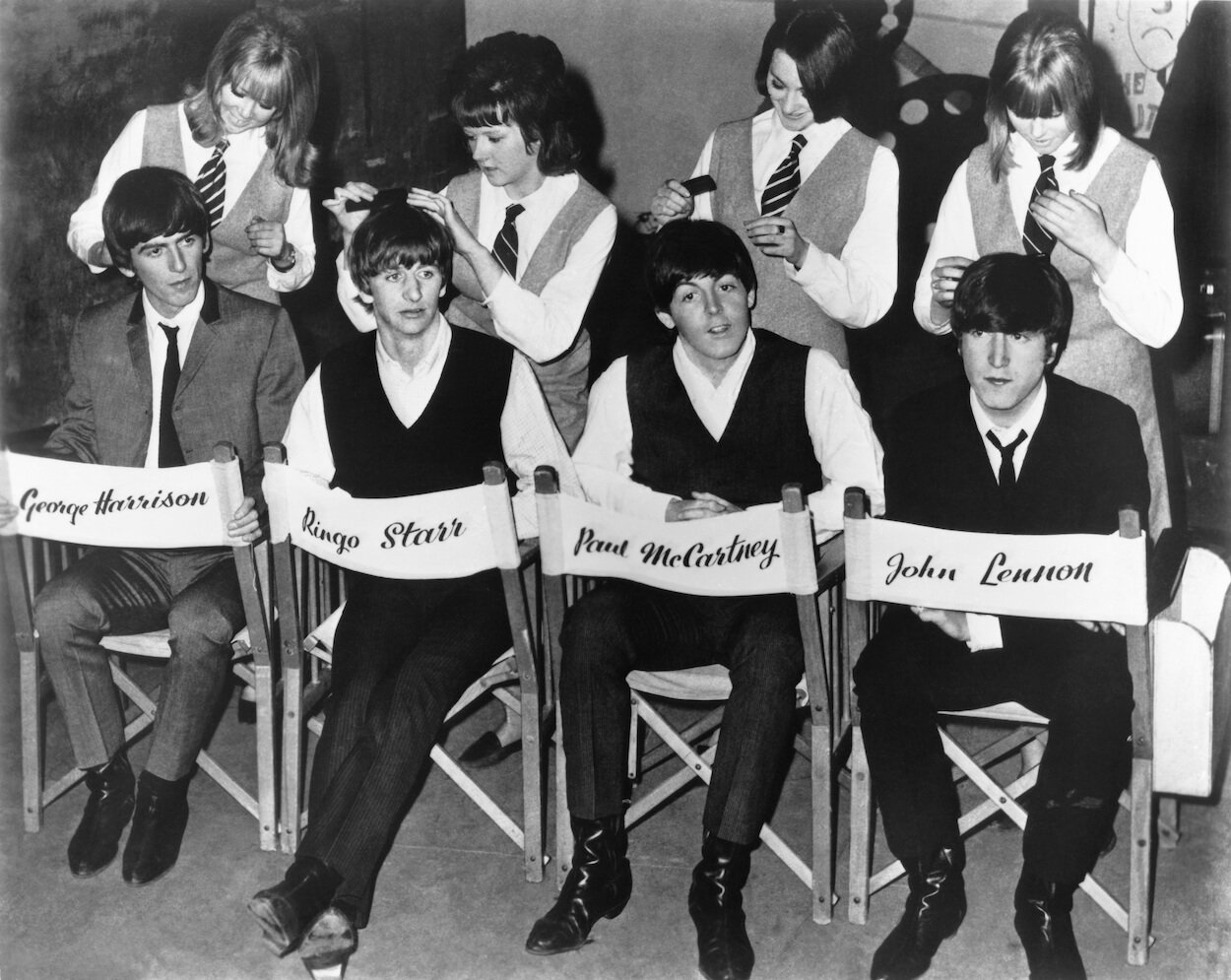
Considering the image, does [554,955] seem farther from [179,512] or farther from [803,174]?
[803,174]

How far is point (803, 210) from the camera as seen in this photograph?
3.10 metres

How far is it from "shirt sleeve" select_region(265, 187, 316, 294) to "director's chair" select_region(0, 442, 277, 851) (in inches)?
24.6

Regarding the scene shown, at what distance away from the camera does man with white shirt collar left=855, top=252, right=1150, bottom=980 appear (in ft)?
8.27

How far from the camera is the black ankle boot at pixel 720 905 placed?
2600 mm

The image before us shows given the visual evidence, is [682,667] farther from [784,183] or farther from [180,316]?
[180,316]

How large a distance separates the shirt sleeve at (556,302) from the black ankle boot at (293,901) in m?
1.21

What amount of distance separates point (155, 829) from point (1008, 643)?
5.94 feet

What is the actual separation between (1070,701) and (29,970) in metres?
2.02

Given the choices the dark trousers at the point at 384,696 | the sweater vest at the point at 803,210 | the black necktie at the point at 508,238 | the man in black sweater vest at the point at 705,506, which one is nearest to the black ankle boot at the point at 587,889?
the man in black sweater vest at the point at 705,506

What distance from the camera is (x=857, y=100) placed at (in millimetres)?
3660

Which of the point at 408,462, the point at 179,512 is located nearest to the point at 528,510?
the point at 408,462

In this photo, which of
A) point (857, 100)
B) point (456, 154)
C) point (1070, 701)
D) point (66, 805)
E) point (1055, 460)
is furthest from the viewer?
point (456, 154)

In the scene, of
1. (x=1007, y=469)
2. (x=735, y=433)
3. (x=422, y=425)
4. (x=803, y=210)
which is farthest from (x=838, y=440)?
(x=422, y=425)

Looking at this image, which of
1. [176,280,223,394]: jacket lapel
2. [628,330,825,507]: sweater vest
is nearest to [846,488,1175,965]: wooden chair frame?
[628,330,825,507]: sweater vest
